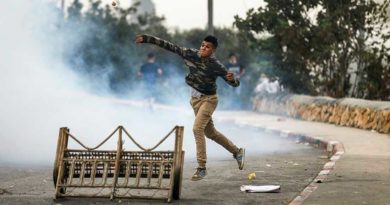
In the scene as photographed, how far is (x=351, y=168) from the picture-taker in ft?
32.3

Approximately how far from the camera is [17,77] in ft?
52.1

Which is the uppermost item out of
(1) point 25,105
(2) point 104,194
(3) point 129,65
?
(3) point 129,65

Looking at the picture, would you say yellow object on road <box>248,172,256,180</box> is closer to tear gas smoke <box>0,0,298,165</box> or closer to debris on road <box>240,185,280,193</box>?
debris on road <box>240,185,280,193</box>

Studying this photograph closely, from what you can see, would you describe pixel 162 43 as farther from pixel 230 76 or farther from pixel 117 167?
pixel 117 167

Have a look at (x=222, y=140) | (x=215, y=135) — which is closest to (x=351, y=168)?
(x=222, y=140)

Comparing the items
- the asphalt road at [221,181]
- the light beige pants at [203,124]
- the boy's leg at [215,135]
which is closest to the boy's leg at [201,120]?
the light beige pants at [203,124]

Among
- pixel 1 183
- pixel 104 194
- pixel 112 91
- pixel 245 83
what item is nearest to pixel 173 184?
pixel 104 194

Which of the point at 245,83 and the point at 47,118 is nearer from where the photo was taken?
the point at 47,118

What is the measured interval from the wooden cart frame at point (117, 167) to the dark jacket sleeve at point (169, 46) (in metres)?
1.10

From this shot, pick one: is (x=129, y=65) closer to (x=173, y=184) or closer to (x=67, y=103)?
(x=67, y=103)

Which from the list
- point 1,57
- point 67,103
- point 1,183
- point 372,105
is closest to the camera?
point 1,183

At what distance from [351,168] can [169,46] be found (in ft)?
9.94

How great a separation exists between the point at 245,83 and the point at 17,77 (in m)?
11.9

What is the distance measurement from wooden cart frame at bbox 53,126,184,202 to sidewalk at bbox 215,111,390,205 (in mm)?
1203
